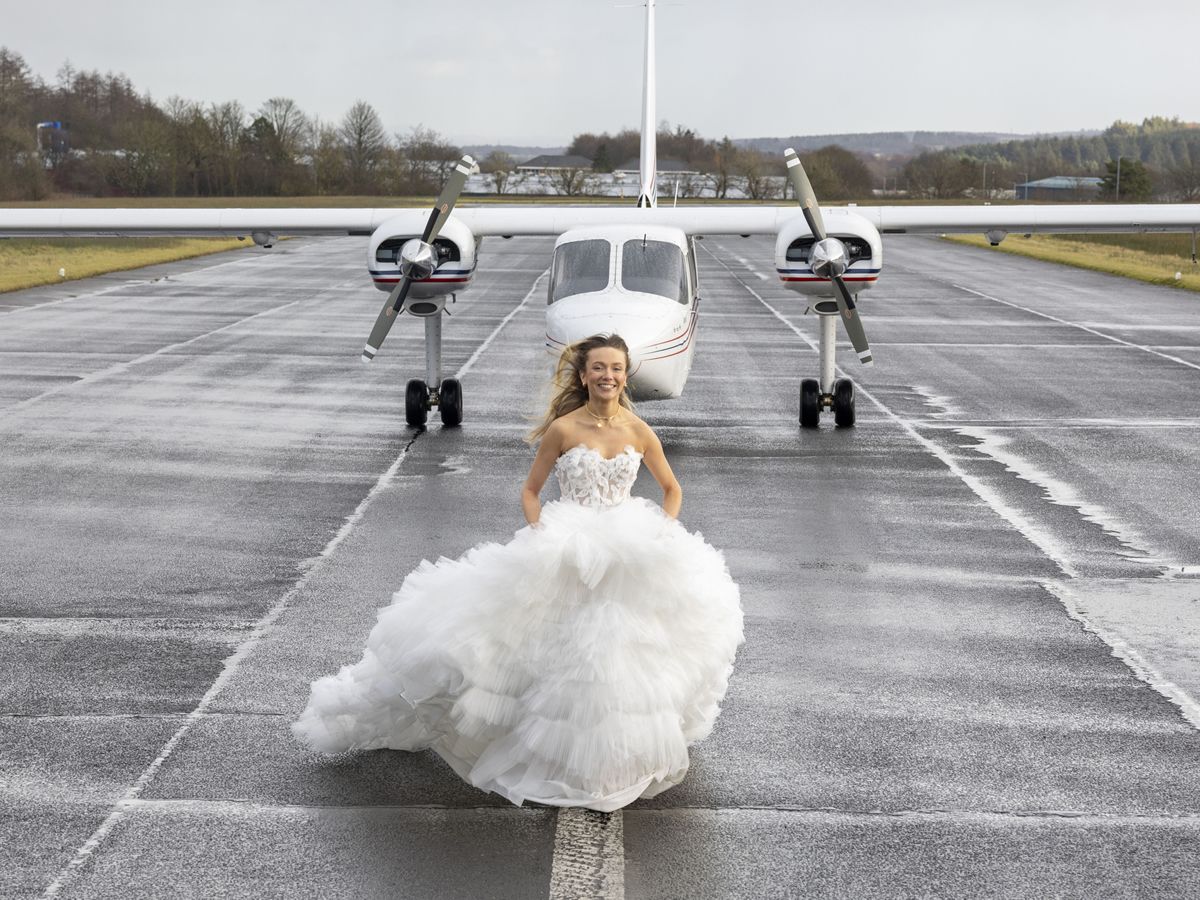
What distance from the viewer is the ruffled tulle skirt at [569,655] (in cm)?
563

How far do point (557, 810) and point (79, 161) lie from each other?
354ft

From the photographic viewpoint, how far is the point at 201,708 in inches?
283

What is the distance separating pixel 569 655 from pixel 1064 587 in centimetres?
522

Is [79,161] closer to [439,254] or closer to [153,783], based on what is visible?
[439,254]

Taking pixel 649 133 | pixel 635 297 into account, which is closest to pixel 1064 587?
pixel 635 297

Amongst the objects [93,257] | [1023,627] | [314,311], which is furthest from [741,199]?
[1023,627]

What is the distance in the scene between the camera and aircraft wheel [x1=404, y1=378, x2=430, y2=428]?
16062 mm

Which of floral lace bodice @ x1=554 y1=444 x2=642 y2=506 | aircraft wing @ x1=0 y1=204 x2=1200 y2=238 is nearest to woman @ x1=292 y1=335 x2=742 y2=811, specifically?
floral lace bodice @ x1=554 y1=444 x2=642 y2=506

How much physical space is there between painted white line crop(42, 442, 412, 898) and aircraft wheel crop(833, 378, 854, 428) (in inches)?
237

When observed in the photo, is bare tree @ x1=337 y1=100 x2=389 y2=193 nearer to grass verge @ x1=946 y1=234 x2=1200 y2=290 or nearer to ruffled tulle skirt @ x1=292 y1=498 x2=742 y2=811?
grass verge @ x1=946 y1=234 x2=1200 y2=290

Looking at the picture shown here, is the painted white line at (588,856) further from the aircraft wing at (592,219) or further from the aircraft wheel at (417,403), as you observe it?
the aircraft wing at (592,219)

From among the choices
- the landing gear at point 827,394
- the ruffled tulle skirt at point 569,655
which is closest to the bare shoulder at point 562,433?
the ruffled tulle skirt at point 569,655

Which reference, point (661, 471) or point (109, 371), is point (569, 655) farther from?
point (109, 371)

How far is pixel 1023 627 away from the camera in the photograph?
28.9 feet
